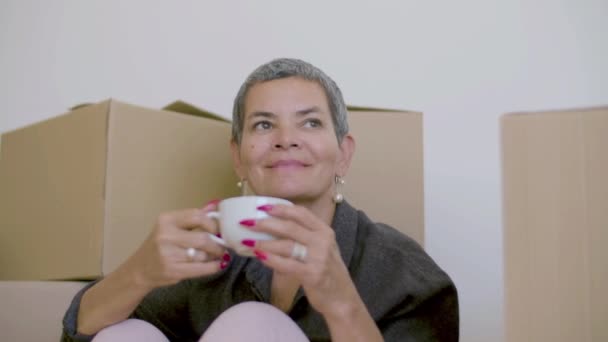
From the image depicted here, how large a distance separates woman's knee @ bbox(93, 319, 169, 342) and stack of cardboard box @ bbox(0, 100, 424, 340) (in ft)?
0.81

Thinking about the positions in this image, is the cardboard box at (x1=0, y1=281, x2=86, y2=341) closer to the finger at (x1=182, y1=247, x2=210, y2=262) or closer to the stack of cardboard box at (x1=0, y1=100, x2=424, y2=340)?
the stack of cardboard box at (x1=0, y1=100, x2=424, y2=340)

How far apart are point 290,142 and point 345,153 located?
0.46 ft

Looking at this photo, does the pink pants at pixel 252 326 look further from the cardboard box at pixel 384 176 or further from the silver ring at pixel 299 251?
the cardboard box at pixel 384 176

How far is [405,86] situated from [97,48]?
2.67ft

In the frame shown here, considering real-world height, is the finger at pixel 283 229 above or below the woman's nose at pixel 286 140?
below

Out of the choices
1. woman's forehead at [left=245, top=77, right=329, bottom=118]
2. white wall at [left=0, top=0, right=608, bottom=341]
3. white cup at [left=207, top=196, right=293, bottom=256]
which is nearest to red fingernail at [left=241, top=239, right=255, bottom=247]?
white cup at [left=207, top=196, right=293, bottom=256]

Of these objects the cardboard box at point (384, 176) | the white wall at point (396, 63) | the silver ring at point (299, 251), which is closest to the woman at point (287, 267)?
the silver ring at point (299, 251)

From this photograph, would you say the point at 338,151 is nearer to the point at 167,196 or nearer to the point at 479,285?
the point at 167,196

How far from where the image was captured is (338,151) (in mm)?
1022

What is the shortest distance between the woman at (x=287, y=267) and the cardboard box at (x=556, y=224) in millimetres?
217

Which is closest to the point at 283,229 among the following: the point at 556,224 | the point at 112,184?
the point at 556,224

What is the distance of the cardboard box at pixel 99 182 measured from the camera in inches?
42.9

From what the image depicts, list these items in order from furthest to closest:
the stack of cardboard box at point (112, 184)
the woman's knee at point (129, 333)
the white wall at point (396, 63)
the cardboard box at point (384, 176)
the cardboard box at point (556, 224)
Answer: the white wall at point (396, 63)
the cardboard box at point (384, 176)
the stack of cardboard box at point (112, 184)
the woman's knee at point (129, 333)
the cardboard box at point (556, 224)

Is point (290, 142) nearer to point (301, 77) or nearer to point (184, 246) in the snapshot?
point (301, 77)
